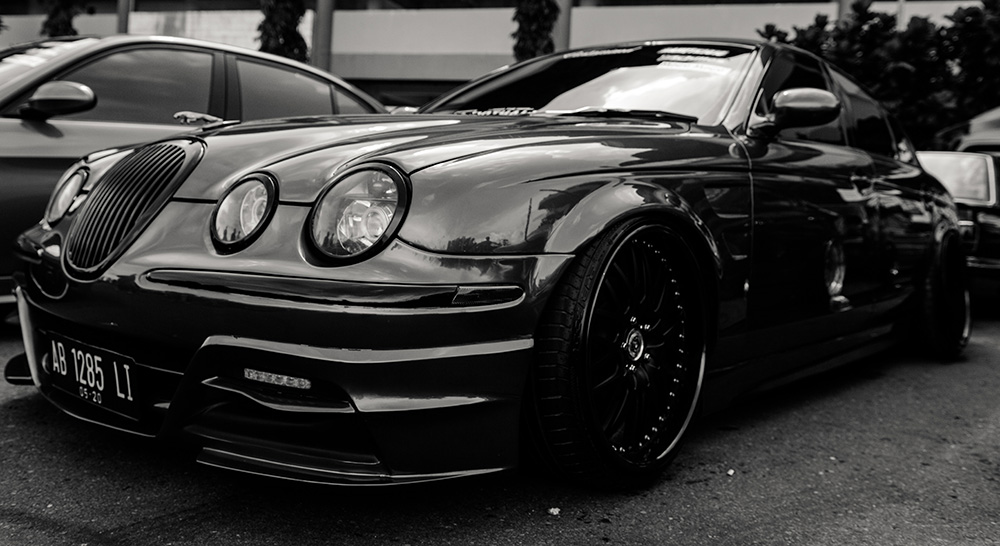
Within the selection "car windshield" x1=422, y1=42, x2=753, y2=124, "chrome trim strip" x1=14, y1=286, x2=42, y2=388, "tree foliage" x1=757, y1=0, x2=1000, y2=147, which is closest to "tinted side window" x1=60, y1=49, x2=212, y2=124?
"car windshield" x1=422, y1=42, x2=753, y2=124

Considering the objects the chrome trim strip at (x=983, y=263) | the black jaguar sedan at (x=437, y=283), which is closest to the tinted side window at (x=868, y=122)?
the black jaguar sedan at (x=437, y=283)

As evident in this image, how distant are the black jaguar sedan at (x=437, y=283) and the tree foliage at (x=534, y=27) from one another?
1176cm

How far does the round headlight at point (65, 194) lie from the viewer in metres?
2.68

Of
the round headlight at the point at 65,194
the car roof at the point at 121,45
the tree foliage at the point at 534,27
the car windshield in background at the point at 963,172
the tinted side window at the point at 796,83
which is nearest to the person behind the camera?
the round headlight at the point at 65,194

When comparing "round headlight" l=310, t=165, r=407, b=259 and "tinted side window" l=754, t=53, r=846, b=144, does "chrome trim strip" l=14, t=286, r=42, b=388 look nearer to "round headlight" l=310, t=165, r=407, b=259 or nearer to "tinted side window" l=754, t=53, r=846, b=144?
"round headlight" l=310, t=165, r=407, b=259

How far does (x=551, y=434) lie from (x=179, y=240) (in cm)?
94

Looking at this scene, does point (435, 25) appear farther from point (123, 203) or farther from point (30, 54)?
point (123, 203)

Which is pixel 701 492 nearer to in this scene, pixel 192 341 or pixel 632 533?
pixel 632 533

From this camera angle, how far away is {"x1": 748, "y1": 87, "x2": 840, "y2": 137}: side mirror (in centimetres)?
303

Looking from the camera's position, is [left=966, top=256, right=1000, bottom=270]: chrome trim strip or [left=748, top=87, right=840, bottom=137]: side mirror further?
[left=966, top=256, right=1000, bottom=270]: chrome trim strip

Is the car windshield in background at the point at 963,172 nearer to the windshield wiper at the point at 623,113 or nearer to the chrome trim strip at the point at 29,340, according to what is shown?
the windshield wiper at the point at 623,113

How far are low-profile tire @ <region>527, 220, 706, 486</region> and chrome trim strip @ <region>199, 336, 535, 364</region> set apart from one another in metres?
0.24

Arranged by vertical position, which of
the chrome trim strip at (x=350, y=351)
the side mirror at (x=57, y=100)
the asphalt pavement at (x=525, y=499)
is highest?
the side mirror at (x=57, y=100)

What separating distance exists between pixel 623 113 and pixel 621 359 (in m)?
0.97
